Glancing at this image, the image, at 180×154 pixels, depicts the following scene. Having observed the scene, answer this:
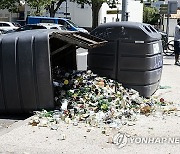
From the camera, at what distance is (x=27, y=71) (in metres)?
7.24

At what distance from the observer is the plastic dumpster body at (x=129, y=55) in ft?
28.6

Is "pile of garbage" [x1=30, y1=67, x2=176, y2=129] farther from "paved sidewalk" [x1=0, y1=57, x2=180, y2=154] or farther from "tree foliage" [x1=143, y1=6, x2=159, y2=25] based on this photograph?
"tree foliage" [x1=143, y1=6, x2=159, y2=25]

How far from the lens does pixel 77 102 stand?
7695 mm

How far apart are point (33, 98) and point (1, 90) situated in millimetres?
633

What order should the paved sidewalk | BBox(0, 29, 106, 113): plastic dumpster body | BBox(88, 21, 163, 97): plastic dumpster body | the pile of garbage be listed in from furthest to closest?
1. BBox(88, 21, 163, 97): plastic dumpster body
2. BBox(0, 29, 106, 113): plastic dumpster body
3. the pile of garbage
4. the paved sidewalk

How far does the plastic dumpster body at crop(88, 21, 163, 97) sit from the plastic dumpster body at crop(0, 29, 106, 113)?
1449 millimetres

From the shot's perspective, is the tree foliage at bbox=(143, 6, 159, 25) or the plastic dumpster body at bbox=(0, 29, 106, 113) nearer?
the plastic dumpster body at bbox=(0, 29, 106, 113)

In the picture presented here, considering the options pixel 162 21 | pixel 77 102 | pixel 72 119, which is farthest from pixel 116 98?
pixel 162 21

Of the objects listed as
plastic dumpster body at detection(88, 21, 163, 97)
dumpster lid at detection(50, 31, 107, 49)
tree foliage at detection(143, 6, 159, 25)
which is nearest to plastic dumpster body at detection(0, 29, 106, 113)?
dumpster lid at detection(50, 31, 107, 49)

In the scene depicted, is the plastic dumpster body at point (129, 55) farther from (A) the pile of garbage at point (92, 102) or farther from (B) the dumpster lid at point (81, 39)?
(B) the dumpster lid at point (81, 39)

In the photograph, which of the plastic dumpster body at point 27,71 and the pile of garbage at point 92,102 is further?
the plastic dumpster body at point 27,71

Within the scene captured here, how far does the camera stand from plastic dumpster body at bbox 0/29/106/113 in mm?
7190

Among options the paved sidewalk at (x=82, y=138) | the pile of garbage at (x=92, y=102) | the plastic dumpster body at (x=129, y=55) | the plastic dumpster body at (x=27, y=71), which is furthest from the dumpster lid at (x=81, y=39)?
the paved sidewalk at (x=82, y=138)

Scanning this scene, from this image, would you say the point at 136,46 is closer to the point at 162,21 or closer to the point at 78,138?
the point at 78,138
